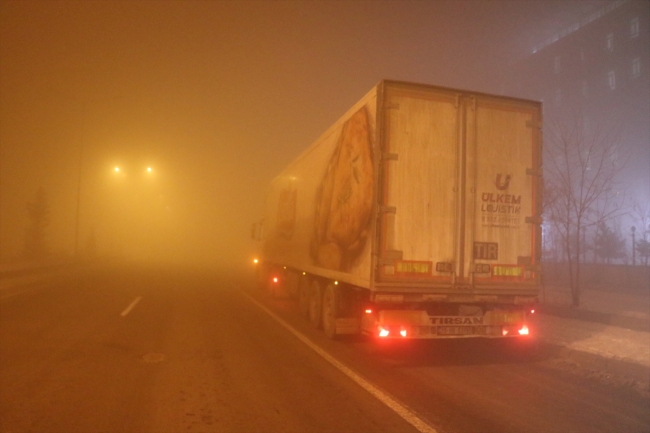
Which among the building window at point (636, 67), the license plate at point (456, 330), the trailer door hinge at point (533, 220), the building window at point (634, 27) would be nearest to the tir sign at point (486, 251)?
the trailer door hinge at point (533, 220)

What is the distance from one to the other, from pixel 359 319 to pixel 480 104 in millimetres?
4130

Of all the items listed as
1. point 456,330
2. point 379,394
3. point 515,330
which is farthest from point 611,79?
point 379,394

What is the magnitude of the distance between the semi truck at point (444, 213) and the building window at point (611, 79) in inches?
2102

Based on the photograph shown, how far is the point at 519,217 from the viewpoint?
8.74 metres

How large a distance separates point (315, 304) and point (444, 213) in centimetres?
453

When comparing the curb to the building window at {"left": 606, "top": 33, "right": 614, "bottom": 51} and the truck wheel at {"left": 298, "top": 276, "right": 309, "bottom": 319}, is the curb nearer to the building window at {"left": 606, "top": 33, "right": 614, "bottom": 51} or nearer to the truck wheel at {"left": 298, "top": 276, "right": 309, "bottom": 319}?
the truck wheel at {"left": 298, "top": 276, "right": 309, "bottom": 319}

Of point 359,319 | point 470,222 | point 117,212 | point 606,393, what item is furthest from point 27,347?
point 117,212

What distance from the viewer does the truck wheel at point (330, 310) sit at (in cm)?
1034

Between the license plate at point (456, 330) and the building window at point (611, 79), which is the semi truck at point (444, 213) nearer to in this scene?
the license plate at point (456, 330)

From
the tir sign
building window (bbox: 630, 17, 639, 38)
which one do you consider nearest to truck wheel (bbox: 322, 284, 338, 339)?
the tir sign

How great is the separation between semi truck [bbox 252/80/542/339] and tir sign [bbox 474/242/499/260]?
0.05 feet

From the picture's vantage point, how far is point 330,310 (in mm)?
10664

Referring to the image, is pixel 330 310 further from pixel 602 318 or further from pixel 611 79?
pixel 611 79

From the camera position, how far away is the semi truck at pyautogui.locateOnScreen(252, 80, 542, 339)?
27.1 ft
